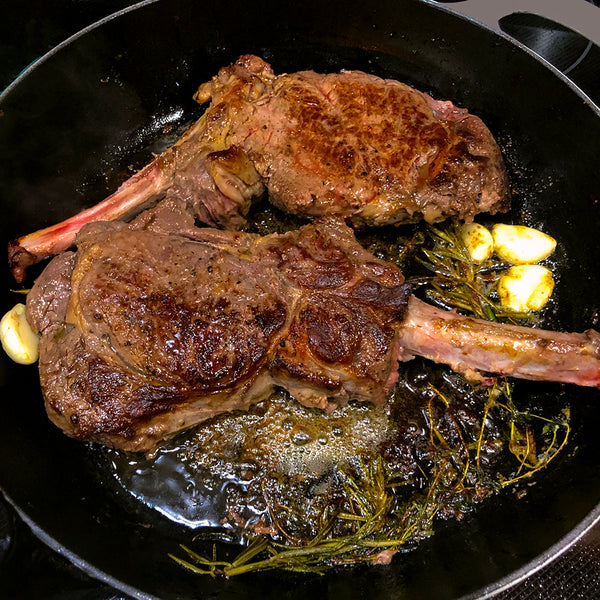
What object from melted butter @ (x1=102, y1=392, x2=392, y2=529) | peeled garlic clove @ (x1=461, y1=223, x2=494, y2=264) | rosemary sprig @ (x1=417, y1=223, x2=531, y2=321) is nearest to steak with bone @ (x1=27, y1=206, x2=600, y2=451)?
melted butter @ (x1=102, y1=392, x2=392, y2=529)

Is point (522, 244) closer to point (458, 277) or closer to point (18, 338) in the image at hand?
point (458, 277)

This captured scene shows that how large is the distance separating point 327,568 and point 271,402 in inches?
33.7

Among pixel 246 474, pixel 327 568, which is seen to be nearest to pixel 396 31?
pixel 246 474

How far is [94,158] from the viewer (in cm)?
321

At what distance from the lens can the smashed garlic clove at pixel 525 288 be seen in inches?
114

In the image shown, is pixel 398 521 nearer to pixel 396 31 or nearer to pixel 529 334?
pixel 529 334

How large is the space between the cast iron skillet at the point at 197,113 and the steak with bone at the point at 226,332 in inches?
17.0

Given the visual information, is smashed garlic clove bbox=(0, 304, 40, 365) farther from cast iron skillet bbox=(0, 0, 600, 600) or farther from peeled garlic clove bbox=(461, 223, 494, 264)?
peeled garlic clove bbox=(461, 223, 494, 264)

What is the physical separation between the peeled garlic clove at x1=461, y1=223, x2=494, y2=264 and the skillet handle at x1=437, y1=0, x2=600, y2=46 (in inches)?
48.9

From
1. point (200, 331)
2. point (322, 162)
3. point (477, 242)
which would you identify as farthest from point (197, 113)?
point (477, 242)

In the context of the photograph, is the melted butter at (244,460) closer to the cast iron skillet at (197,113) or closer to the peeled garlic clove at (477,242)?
the cast iron skillet at (197,113)

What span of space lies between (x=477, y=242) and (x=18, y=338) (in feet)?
8.38

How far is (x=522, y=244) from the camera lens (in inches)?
117

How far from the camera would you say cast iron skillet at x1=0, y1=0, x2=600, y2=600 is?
246 centimetres
